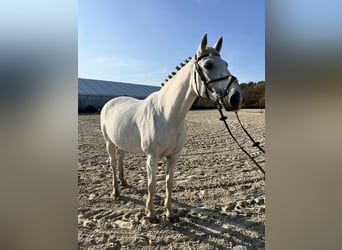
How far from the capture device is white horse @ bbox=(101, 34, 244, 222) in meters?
0.93

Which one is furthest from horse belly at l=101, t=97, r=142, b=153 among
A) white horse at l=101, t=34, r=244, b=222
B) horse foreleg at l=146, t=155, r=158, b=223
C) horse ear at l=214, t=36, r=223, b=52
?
horse ear at l=214, t=36, r=223, b=52

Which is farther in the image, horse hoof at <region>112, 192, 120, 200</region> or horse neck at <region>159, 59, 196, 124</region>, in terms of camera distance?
horse hoof at <region>112, 192, 120, 200</region>

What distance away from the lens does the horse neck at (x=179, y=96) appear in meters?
1.14

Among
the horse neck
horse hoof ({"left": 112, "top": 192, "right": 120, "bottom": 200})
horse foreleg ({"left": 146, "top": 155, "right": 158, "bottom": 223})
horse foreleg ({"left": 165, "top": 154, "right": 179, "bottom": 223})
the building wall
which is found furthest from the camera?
the building wall

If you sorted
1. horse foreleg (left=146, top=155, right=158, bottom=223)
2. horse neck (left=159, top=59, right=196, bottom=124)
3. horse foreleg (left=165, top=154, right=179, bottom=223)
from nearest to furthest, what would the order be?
1. horse neck (left=159, top=59, right=196, bottom=124)
2. horse foreleg (left=146, top=155, right=158, bottom=223)
3. horse foreleg (left=165, top=154, right=179, bottom=223)

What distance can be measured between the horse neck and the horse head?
9 cm

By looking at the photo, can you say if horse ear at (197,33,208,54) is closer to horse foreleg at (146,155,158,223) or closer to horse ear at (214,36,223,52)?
horse ear at (214,36,223,52)

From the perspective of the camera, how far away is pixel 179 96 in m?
1.18

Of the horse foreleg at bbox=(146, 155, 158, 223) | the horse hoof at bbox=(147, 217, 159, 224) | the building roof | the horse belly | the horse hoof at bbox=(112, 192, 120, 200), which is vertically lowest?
the horse hoof at bbox=(147, 217, 159, 224)

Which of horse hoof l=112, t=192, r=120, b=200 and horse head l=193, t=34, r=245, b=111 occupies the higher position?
horse head l=193, t=34, r=245, b=111

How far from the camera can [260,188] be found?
1.72 metres

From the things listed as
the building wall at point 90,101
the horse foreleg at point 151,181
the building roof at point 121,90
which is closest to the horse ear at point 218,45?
the horse foreleg at point 151,181
